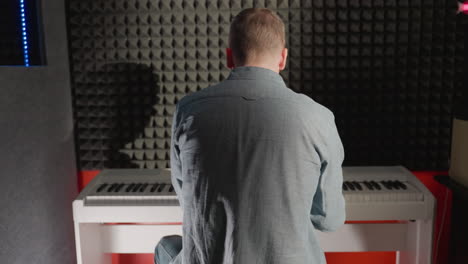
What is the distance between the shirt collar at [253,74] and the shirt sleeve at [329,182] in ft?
0.69

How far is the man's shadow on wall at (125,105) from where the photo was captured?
248 centimetres

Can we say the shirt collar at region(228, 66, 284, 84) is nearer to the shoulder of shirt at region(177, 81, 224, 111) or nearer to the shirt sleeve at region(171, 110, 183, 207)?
the shoulder of shirt at region(177, 81, 224, 111)

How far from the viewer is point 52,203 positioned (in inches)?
89.7

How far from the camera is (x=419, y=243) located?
7.18 feet

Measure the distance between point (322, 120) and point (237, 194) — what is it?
0.31 m

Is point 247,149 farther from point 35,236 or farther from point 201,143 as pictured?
point 35,236

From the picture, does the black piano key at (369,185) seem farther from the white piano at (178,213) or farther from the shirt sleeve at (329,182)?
the shirt sleeve at (329,182)

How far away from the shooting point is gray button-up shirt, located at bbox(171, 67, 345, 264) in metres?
1.14

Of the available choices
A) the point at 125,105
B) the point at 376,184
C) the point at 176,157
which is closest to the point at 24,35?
the point at 125,105

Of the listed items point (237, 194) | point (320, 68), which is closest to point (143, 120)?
Result: point (320, 68)

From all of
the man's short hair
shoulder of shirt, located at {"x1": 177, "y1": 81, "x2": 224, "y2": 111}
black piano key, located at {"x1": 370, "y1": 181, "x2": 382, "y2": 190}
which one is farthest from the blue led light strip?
black piano key, located at {"x1": 370, "y1": 181, "x2": 382, "y2": 190}

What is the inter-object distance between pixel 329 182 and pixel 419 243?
1.23 metres

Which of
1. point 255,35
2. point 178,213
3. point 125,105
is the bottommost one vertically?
point 178,213

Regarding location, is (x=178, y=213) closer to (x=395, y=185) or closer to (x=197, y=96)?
(x=197, y=96)
